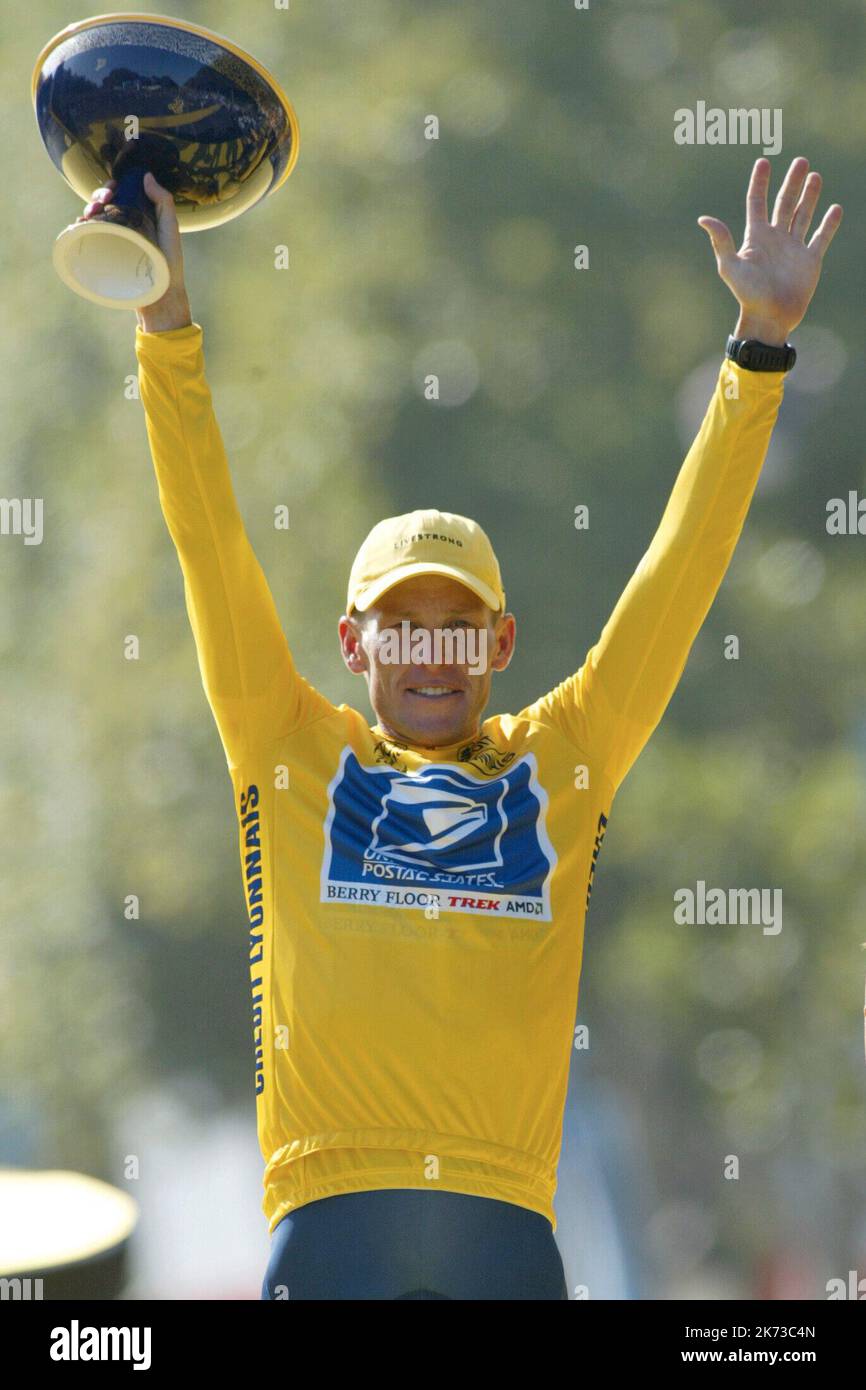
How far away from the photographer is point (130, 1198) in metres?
8.13

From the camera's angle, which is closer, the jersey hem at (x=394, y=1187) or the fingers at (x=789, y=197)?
the jersey hem at (x=394, y=1187)

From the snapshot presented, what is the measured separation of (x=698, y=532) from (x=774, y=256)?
0.46 meters

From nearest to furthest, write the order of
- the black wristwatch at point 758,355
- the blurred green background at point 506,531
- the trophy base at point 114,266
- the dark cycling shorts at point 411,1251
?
the dark cycling shorts at point 411,1251, the trophy base at point 114,266, the black wristwatch at point 758,355, the blurred green background at point 506,531

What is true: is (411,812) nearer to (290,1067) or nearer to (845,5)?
(290,1067)

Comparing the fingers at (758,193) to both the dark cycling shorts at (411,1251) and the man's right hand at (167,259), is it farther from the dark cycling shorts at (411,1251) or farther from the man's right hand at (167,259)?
the dark cycling shorts at (411,1251)

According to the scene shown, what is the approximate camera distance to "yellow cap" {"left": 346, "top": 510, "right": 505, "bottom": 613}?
3035mm

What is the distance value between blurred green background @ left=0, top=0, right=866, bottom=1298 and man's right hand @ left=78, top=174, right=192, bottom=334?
492 cm

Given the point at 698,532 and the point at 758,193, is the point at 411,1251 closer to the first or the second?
the point at 698,532

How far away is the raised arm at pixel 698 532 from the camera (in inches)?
118

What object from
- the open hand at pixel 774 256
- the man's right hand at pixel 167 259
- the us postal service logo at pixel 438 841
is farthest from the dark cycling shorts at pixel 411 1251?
the open hand at pixel 774 256

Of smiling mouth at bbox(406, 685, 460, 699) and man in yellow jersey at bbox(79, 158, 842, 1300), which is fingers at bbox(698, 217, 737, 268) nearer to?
man in yellow jersey at bbox(79, 158, 842, 1300)

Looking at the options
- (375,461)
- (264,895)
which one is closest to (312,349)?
(375,461)

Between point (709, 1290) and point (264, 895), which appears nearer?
point (264, 895)

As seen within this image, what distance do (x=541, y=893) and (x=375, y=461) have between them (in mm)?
5808
